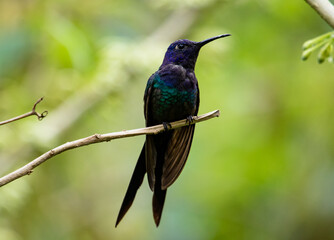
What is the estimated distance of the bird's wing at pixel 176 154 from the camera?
264 centimetres

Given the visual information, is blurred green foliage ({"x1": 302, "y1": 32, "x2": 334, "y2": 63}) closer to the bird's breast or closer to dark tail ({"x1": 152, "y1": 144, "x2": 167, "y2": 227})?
dark tail ({"x1": 152, "y1": 144, "x2": 167, "y2": 227})

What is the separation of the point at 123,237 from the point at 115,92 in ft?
5.03

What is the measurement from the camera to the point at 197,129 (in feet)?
Result: 16.7

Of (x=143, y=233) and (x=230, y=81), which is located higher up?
(x=230, y=81)

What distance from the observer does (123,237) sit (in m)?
4.80

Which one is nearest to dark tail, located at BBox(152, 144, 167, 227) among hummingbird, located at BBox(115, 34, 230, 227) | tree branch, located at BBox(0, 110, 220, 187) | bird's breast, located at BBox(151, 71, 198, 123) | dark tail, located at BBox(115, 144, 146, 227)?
hummingbird, located at BBox(115, 34, 230, 227)

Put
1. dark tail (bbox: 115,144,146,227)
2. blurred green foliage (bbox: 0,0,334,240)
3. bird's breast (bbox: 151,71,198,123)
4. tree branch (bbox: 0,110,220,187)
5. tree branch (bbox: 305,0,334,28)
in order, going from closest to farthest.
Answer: tree branch (bbox: 305,0,334,28)
tree branch (bbox: 0,110,220,187)
dark tail (bbox: 115,144,146,227)
bird's breast (bbox: 151,71,198,123)
blurred green foliage (bbox: 0,0,334,240)

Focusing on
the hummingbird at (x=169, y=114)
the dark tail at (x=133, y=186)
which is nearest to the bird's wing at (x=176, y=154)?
the hummingbird at (x=169, y=114)

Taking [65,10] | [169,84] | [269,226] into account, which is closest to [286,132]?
[269,226]

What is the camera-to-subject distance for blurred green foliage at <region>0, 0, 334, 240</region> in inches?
154

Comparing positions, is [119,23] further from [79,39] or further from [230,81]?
[230,81]

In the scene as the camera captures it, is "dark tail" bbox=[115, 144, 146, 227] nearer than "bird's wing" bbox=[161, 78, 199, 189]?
Yes

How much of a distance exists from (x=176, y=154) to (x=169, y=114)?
36 centimetres

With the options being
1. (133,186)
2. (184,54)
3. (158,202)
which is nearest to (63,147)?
(133,186)
